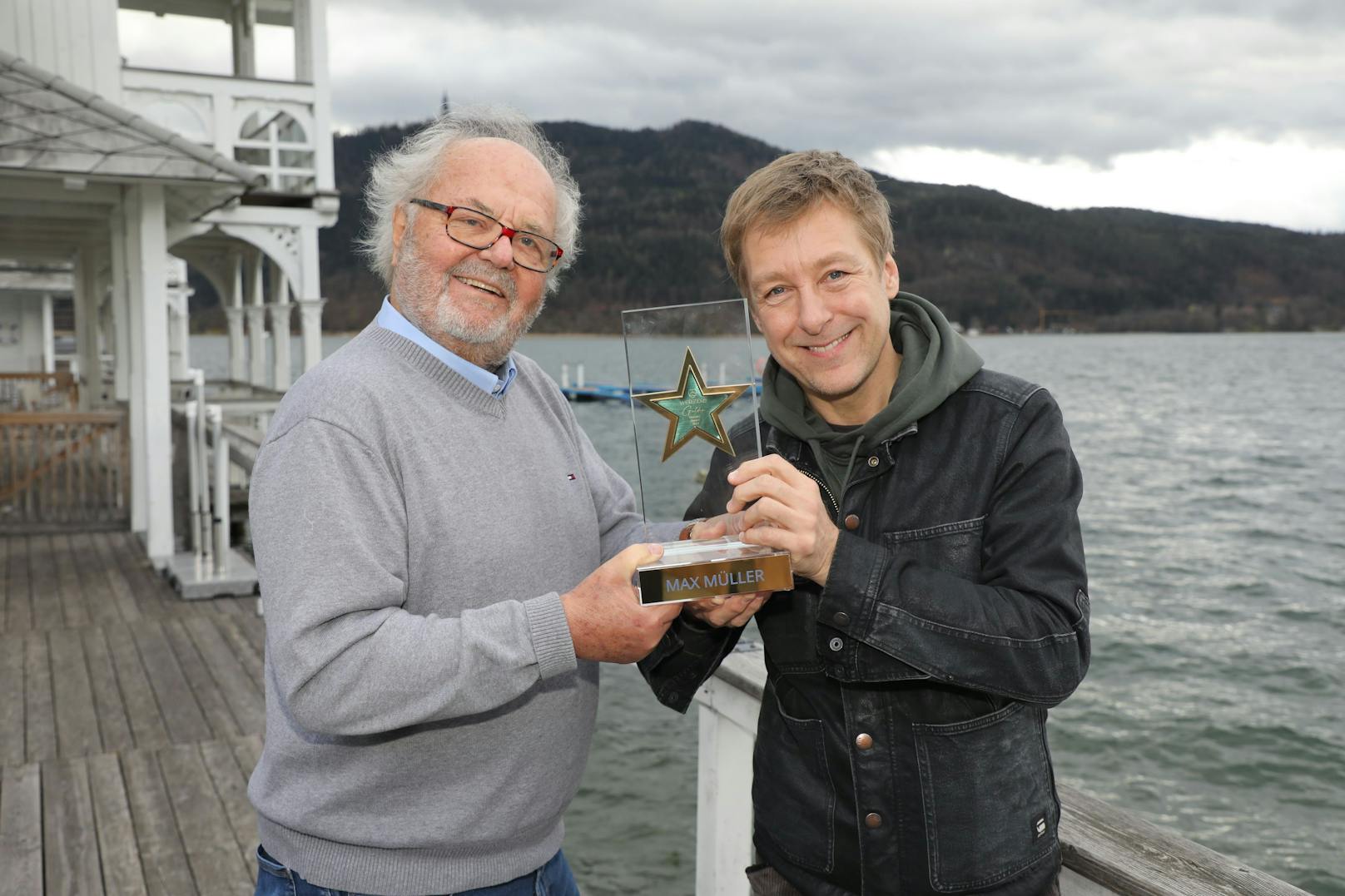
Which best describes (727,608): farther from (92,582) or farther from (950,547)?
(92,582)

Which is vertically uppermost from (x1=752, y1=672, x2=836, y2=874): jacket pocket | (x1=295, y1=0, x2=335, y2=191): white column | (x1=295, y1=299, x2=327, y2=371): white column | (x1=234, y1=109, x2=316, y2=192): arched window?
(x1=295, y1=0, x2=335, y2=191): white column

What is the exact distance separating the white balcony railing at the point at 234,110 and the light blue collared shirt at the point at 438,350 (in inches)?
312

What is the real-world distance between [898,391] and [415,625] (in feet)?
2.74

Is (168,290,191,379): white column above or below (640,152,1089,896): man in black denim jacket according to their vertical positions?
above

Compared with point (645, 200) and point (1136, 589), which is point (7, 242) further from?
point (645, 200)

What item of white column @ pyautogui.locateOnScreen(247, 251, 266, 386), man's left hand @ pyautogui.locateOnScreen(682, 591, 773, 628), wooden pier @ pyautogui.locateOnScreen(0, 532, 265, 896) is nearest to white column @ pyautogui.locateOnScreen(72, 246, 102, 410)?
white column @ pyautogui.locateOnScreen(247, 251, 266, 386)

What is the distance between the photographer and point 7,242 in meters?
11.8

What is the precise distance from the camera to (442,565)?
1.68 metres

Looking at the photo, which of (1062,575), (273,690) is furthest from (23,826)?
(1062,575)

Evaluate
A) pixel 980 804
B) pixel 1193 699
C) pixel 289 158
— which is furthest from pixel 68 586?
pixel 1193 699

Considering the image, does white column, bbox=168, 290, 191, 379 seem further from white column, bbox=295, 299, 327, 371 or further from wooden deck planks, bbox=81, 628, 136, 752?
wooden deck planks, bbox=81, 628, 136, 752

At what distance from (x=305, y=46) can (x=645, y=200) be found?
274 ft

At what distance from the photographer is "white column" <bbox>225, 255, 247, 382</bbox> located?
1548 centimetres

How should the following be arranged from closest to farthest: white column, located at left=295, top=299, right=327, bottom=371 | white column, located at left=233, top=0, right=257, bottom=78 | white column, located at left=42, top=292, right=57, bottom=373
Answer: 1. white column, located at left=295, top=299, right=327, bottom=371
2. white column, located at left=233, top=0, right=257, bottom=78
3. white column, located at left=42, top=292, right=57, bottom=373
